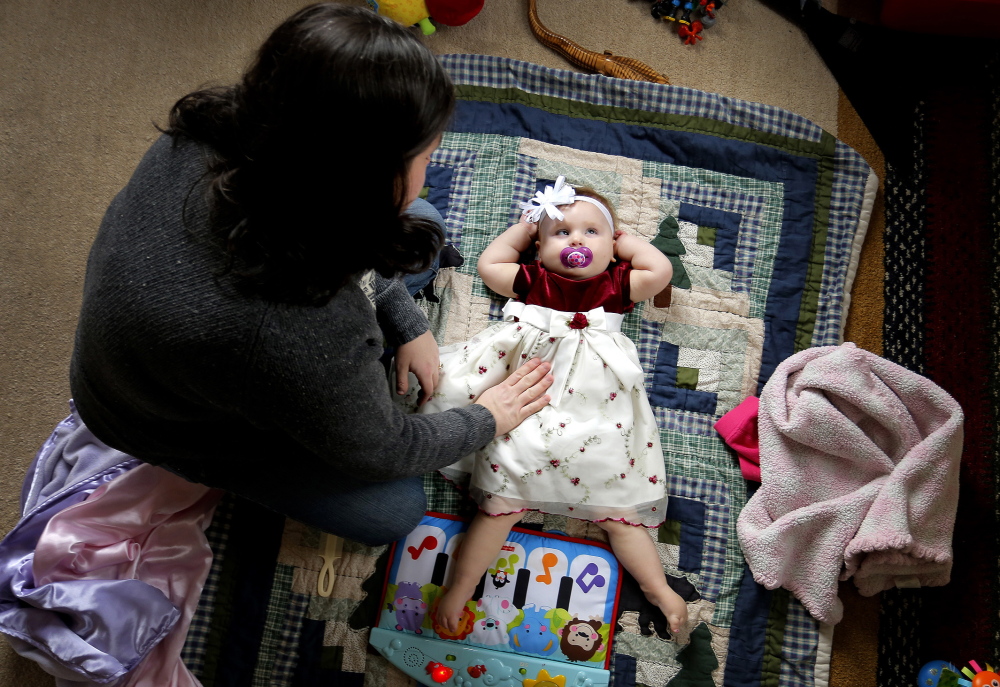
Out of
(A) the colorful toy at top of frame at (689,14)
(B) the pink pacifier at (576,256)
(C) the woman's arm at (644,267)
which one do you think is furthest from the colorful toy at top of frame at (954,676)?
(A) the colorful toy at top of frame at (689,14)

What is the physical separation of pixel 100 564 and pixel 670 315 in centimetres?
103

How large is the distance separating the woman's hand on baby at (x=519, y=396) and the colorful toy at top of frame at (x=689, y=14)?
0.80 meters

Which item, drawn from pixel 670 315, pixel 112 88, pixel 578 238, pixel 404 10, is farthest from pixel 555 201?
pixel 112 88

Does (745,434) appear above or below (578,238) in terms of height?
below

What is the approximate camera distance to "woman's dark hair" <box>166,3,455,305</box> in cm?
60

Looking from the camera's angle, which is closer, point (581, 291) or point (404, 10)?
point (581, 291)

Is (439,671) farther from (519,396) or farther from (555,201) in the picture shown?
(555,201)

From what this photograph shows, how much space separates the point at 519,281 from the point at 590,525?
17.3 inches

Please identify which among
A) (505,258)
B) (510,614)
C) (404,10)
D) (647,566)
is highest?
(404,10)

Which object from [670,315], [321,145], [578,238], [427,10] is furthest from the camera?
[427,10]

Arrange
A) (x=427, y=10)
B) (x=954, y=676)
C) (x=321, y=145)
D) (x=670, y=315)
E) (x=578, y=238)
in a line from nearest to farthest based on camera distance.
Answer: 1. (x=321, y=145)
2. (x=954, y=676)
3. (x=578, y=238)
4. (x=670, y=315)
5. (x=427, y=10)

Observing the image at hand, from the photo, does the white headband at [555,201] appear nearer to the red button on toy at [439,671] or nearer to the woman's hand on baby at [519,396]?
the woman's hand on baby at [519,396]

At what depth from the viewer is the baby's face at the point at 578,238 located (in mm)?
1229

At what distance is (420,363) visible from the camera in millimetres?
1140
